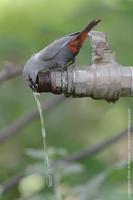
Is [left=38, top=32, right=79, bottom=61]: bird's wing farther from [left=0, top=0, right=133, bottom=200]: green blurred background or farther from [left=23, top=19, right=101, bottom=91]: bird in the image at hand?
[left=0, top=0, right=133, bottom=200]: green blurred background

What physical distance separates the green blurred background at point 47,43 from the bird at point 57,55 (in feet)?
3.07

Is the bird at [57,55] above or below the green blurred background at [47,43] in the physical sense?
above

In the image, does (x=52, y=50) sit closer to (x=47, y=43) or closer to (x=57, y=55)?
(x=57, y=55)

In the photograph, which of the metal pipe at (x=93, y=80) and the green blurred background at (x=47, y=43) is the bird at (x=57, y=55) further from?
the green blurred background at (x=47, y=43)

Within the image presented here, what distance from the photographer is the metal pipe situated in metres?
1.24

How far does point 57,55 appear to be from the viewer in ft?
3.99

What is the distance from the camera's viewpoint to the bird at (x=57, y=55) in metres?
1.21

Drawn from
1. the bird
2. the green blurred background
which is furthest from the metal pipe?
the green blurred background

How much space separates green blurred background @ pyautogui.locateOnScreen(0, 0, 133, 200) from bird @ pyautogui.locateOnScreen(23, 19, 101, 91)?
934 millimetres

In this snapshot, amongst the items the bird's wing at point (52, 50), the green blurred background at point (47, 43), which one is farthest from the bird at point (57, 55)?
the green blurred background at point (47, 43)

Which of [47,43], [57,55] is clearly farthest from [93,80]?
[47,43]

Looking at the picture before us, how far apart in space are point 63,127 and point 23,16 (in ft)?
1.50

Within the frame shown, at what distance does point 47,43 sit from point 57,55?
1.19 m

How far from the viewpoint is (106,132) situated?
2.87m
